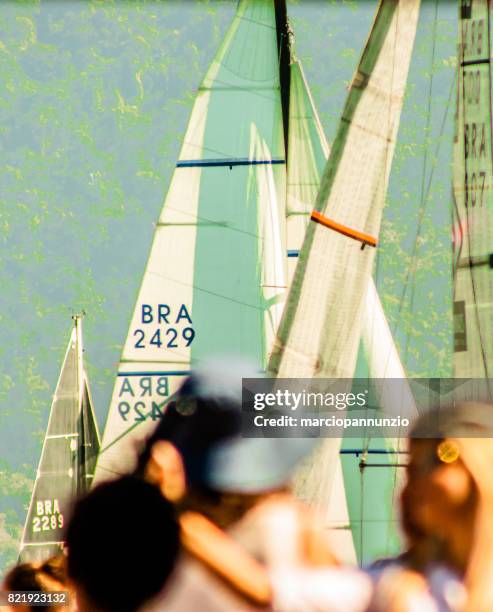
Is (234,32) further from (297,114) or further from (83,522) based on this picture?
(83,522)

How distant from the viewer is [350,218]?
6773mm

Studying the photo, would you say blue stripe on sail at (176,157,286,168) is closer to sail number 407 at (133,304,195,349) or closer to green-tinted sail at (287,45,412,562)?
green-tinted sail at (287,45,412,562)

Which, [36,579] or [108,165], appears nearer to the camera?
[36,579]

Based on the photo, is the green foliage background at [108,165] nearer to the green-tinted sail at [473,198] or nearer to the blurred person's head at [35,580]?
the green-tinted sail at [473,198]

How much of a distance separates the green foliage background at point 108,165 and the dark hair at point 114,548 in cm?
4340

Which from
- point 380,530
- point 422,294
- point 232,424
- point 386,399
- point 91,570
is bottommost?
point 91,570

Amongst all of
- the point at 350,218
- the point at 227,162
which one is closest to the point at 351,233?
the point at 350,218

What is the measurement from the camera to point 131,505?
2377 millimetres

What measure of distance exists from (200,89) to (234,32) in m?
0.51

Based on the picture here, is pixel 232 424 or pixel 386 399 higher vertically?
pixel 386 399

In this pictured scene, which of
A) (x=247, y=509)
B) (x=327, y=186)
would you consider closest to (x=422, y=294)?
(x=327, y=186)

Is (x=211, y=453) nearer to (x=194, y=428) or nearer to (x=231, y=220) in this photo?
(x=194, y=428)

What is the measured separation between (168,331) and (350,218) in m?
6.30

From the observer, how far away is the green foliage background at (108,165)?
53.2 metres
